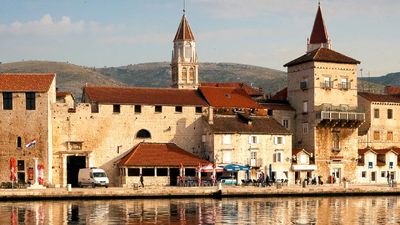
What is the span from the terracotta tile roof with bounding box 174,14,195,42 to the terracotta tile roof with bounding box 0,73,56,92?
51381 millimetres

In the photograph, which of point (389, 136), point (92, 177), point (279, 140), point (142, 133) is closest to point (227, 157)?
point (279, 140)

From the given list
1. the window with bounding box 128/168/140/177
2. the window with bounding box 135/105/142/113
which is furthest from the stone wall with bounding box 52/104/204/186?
the window with bounding box 128/168/140/177

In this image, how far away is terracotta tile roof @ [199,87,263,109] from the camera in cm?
9462

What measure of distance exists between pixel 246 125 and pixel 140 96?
36.5 feet

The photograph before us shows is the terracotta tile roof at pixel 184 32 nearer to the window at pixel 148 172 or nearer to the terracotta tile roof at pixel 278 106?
the terracotta tile roof at pixel 278 106

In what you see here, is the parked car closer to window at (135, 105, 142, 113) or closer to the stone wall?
the stone wall

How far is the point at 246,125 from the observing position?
92.2 m

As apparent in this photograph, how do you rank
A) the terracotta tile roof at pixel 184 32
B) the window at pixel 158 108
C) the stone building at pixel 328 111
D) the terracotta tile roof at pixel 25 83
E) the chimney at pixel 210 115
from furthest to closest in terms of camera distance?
the terracotta tile roof at pixel 184 32 → the stone building at pixel 328 111 → the chimney at pixel 210 115 → the window at pixel 158 108 → the terracotta tile roof at pixel 25 83

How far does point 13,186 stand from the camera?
7975 centimetres

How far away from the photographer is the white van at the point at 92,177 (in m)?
82.2

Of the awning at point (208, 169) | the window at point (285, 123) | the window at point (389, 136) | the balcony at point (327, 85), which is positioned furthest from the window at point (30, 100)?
the window at point (389, 136)

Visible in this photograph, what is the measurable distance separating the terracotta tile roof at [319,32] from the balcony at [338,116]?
43554 mm

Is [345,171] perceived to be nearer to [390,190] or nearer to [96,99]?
[390,190]

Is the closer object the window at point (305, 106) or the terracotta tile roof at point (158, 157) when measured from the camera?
the terracotta tile roof at point (158, 157)
